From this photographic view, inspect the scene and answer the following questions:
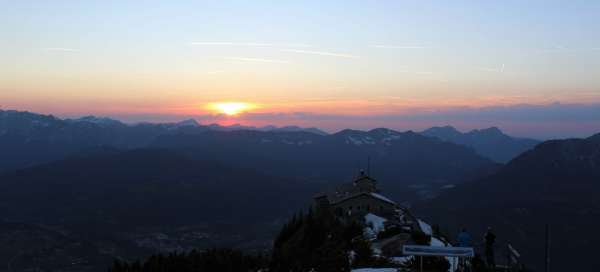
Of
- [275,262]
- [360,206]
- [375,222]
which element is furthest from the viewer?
[360,206]

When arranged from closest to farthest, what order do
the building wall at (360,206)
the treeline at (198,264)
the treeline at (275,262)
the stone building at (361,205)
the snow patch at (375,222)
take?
the treeline at (275,262)
the treeline at (198,264)
the snow patch at (375,222)
the stone building at (361,205)
the building wall at (360,206)

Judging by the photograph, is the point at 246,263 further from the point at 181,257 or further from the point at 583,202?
the point at 583,202

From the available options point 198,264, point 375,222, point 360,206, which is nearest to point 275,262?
point 198,264

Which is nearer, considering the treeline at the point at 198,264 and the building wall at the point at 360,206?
the treeline at the point at 198,264

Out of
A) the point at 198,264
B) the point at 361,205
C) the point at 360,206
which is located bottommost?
the point at 360,206

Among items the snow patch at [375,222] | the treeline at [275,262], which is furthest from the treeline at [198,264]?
the snow patch at [375,222]

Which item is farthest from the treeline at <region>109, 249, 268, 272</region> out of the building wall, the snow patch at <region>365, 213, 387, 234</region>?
the building wall

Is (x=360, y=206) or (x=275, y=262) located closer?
(x=275, y=262)

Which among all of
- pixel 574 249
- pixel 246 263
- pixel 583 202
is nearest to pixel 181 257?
pixel 246 263

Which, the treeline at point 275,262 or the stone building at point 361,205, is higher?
the treeline at point 275,262

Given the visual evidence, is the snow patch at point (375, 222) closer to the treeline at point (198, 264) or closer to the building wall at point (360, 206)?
the building wall at point (360, 206)

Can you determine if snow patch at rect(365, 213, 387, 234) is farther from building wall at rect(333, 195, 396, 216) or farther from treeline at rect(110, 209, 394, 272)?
treeline at rect(110, 209, 394, 272)

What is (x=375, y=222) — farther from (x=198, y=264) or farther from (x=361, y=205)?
(x=198, y=264)
